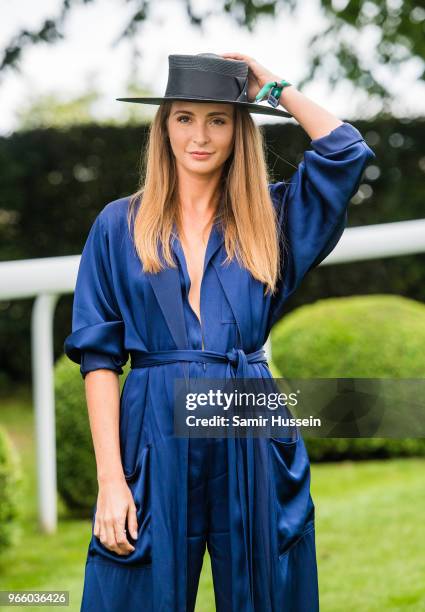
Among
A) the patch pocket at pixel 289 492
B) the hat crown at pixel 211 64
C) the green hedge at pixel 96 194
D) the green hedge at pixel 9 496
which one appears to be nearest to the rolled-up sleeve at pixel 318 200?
the hat crown at pixel 211 64

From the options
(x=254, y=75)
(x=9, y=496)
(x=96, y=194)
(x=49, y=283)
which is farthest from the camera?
(x=96, y=194)

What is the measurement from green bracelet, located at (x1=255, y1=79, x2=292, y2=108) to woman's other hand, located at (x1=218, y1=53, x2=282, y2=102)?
0.02 m

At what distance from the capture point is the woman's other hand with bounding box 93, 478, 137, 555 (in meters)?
2.31

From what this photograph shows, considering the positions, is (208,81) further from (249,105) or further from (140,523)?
(140,523)

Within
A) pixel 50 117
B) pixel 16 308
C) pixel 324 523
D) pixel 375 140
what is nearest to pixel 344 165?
pixel 324 523

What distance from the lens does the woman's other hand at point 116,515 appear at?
2309 mm

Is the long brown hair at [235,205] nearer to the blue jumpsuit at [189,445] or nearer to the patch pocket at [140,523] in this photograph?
the blue jumpsuit at [189,445]

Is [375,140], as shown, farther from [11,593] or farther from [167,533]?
[167,533]

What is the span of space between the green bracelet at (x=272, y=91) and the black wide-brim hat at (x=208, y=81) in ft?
0.05

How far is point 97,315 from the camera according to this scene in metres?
2.38

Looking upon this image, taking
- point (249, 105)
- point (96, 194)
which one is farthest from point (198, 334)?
point (96, 194)

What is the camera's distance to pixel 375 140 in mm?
8523

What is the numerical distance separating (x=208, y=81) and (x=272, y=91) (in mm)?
175

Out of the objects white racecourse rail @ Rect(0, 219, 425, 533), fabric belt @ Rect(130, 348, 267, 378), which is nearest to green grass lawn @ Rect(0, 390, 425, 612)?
white racecourse rail @ Rect(0, 219, 425, 533)
